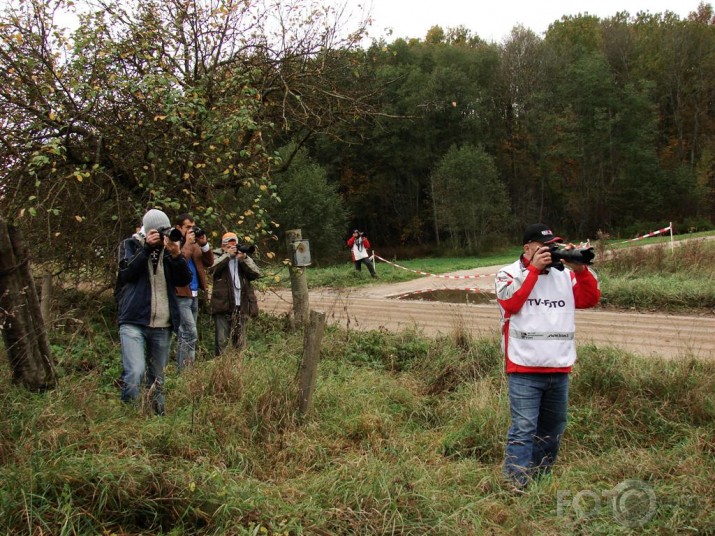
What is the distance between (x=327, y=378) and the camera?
6.07m

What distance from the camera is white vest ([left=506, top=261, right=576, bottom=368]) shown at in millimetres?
3785

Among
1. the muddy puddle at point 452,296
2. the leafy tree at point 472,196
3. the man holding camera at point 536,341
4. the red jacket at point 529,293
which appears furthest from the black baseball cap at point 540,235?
the leafy tree at point 472,196

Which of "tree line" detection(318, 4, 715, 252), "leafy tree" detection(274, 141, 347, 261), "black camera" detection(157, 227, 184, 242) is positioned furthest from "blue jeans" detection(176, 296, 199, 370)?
"tree line" detection(318, 4, 715, 252)

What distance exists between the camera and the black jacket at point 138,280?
479 cm

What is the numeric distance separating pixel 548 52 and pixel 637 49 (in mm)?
7621

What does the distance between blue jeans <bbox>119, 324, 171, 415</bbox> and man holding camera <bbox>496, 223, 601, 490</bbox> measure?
8.34 ft

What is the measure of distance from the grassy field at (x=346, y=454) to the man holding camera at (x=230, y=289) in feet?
3.16

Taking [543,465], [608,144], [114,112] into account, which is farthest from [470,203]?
[543,465]

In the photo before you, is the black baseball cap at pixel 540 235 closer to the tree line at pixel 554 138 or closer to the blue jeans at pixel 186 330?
the blue jeans at pixel 186 330

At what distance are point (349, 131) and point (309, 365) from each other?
6.92 meters

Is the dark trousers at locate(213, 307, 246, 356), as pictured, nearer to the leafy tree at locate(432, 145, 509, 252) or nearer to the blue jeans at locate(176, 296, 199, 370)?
the blue jeans at locate(176, 296, 199, 370)

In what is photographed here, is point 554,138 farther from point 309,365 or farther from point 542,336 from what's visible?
point 542,336

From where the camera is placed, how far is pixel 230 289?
22.7 ft

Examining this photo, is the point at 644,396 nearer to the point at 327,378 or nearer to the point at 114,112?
the point at 327,378
